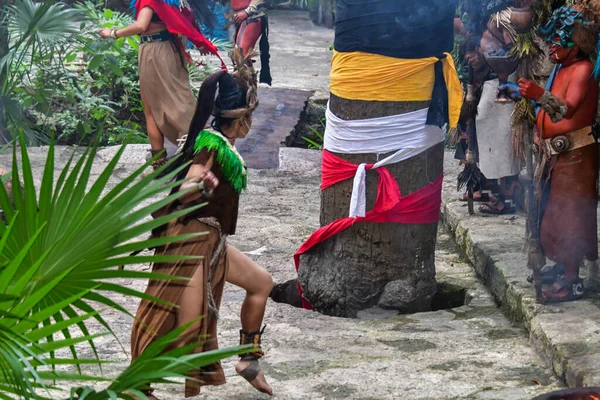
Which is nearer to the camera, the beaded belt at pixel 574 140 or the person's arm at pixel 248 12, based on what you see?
the beaded belt at pixel 574 140

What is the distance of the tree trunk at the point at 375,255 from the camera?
5.86 meters

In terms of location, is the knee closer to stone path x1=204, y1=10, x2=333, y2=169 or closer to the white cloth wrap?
the white cloth wrap

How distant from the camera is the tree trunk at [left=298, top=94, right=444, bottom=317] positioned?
19.2 ft

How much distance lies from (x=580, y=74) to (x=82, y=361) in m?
3.25

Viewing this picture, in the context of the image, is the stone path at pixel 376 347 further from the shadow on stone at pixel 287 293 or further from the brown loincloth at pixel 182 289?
the brown loincloth at pixel 182 289

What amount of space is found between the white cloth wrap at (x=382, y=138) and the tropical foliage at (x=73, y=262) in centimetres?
263

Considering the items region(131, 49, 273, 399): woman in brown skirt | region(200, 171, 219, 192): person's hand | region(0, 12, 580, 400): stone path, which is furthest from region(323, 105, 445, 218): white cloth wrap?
region(200, 171, 219, 192): person's hand

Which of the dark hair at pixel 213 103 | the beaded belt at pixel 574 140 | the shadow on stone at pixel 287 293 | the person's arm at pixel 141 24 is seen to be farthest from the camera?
the person's arm at pixel 141 24

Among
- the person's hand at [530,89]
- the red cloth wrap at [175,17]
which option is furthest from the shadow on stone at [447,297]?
the red cloth wrap at [175,17]

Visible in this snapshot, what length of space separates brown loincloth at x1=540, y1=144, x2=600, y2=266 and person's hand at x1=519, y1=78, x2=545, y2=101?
18.3 inches

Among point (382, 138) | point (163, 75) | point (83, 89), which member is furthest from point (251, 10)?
point (382, 138)

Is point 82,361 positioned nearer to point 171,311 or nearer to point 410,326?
point 171,311

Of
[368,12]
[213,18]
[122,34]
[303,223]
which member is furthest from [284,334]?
[213,18]

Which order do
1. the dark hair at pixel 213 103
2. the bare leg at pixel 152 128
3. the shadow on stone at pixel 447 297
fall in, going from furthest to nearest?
the bare leg at pixel 152 128 → the shadow on stone at pixel 447 297 → the dark hair at pixel 213 103
